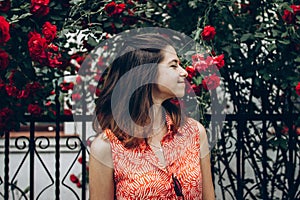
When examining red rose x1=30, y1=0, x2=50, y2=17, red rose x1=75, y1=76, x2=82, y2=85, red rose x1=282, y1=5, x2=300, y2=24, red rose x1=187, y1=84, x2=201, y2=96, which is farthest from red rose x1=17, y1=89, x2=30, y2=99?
red rose x1=282, y1=5, x2=300, y2=24

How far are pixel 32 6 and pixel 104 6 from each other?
0.42 m

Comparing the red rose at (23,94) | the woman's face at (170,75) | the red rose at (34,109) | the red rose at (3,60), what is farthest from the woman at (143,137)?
the red rose at (34,109)

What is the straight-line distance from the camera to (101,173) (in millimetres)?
2127

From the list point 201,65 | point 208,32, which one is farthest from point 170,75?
point 208,32

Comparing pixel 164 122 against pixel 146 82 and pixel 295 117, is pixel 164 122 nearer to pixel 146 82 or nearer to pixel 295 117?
pixel 146 82

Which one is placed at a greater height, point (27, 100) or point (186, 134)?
point (186, 134)

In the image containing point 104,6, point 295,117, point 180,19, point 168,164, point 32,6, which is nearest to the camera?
point 168,164

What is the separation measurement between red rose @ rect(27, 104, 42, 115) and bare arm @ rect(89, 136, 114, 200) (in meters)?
1.23

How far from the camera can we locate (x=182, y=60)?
3.02 metres

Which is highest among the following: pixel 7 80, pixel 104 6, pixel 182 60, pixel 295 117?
pixel 104 6

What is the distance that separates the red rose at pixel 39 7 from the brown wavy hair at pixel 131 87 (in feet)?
3.03

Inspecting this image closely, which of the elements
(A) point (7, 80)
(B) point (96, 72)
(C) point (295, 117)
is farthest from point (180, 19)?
(A) point (7, 80)

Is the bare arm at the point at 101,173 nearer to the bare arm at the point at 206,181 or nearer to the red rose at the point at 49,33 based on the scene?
the bare arm at the point at 206,181

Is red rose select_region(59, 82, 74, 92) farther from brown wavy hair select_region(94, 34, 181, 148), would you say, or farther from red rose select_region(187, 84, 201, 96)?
brown wavy hair select_region(94, 34, 181, 148)
